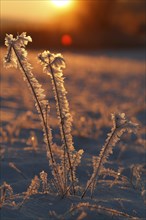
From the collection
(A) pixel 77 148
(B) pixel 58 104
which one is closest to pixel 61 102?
(B) pixel 58 104

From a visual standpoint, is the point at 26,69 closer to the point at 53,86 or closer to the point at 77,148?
the point at 53,86

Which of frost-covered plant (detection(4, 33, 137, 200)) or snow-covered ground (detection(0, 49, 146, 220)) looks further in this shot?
snow-covered ground (detection(0, 49, 146, 220))

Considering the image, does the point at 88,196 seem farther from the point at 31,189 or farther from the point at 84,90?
the point at 84,90

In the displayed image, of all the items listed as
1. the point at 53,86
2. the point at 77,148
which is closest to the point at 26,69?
the point at 53,86

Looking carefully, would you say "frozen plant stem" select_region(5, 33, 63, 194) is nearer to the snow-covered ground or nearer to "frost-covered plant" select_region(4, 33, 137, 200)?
"frost-covered plant" select_region(4, 33, 137, 200)

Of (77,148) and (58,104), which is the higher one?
(77,148)

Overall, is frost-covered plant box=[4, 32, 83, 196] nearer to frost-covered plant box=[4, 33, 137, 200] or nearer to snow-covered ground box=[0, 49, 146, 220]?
frost-covered plant box=[4, 33, 137, 200]

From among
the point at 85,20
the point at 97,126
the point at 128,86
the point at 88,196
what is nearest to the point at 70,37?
the point at 85,20

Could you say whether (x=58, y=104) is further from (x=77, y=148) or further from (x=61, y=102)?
(x=77, y=148)

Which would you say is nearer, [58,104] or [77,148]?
[58,104]

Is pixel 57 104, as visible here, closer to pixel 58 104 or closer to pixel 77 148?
pixel 58 104

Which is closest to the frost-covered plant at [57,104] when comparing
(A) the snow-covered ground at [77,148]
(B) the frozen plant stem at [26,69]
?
(B) the frozen plant stem at [26,69]

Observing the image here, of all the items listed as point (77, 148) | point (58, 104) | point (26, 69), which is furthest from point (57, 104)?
point (77, 148)

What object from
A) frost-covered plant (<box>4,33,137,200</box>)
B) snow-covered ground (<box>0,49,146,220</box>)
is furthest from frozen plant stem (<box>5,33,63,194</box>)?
snow-covered ground (<box>0,49,146,220</box>)
